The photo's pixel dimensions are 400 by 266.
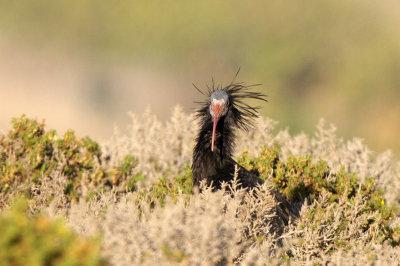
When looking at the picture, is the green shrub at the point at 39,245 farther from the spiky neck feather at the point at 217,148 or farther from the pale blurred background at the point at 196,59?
the pale blurred background at the point at 196,59

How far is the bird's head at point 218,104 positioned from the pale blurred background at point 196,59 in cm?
1439

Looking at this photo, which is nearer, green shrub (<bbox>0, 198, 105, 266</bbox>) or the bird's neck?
green shrub (<bbox>0, 198, 105, 266</bbox>)

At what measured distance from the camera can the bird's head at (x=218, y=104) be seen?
5.63 m

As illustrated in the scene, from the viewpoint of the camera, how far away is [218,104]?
564 cm

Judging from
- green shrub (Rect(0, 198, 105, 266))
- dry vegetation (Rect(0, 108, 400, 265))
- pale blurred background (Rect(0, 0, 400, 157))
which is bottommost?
green shrub (Rect(0, 198, 105, 266))

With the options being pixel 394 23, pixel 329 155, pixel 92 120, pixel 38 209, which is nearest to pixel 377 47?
pixel 394 23

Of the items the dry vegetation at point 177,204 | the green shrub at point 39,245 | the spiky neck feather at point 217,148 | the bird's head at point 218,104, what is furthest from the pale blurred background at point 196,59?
the green shrub at point 39,245

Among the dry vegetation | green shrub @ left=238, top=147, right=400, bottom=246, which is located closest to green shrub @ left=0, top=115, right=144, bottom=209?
the dry vegetation

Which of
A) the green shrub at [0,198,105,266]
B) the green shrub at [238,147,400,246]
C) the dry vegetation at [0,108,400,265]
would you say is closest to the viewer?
the green shrub at [0,198,105,266]

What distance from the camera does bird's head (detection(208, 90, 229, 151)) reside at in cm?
563

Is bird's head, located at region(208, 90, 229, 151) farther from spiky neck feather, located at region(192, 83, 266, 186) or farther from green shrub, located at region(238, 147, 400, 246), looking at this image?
green shrub, located at region(238, 147, 400, 246)

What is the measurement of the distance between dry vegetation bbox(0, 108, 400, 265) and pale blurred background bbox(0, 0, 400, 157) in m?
12.0

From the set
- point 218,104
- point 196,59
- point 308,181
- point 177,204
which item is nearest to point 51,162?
point 218,104

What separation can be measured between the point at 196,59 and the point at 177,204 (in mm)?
26846
